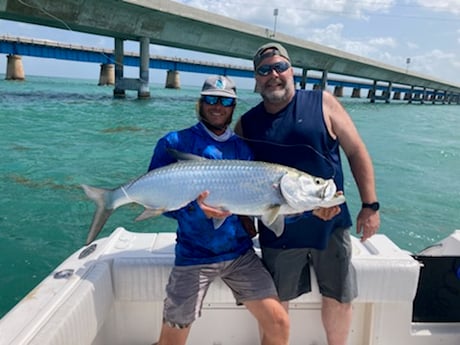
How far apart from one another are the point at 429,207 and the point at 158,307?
8.28 m

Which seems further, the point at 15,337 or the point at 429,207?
the point at 429,207

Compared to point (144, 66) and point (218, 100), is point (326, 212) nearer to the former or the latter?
point (218, 100)

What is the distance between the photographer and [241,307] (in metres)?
3.15

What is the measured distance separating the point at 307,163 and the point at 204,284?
1093mm

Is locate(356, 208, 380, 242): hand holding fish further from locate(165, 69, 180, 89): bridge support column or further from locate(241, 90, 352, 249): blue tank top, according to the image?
locate(165, 69, 180, 89): bridge support column

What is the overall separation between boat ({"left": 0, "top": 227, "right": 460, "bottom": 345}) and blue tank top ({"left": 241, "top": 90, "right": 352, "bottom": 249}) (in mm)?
393

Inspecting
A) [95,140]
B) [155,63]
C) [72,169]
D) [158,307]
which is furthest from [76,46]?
[158,307]

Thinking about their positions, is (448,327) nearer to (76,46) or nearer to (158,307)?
(158,307)

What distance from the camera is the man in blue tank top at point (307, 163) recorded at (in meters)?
2.79

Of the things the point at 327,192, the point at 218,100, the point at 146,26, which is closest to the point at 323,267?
the point at 327,192

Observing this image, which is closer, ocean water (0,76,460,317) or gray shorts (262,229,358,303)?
gray shorts (262,229,358,303)

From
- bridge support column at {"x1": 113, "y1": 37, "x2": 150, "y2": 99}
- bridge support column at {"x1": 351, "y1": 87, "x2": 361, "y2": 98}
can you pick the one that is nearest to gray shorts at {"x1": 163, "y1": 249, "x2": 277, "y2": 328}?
bridge support column at {"x1": 113, "y1": 37, "x2": 150, "y2": 99}

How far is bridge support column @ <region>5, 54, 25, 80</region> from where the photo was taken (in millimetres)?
55125

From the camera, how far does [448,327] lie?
129 inches
